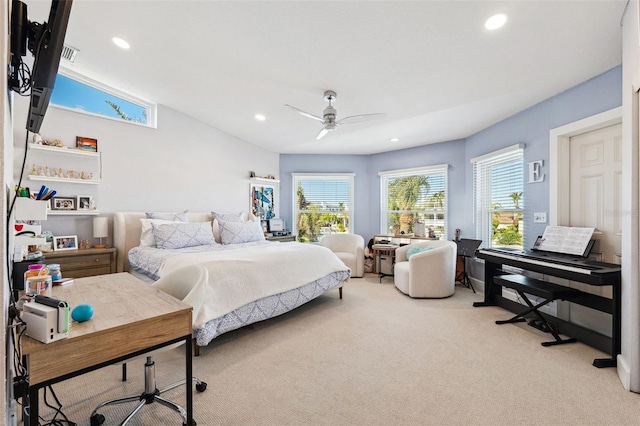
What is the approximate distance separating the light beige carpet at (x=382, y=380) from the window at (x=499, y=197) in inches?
64.2

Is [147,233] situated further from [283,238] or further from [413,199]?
[413,199]

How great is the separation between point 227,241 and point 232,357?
2132 millimetres

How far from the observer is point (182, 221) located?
4359 millimetres

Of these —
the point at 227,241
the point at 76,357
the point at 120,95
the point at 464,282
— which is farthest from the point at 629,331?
the point at 120,95

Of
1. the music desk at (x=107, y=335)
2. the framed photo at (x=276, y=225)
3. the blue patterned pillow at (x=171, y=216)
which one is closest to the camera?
the music desk at (x=107, y=335)

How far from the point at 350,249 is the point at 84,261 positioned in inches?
156

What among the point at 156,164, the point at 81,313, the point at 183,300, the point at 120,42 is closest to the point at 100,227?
the point at 156,164

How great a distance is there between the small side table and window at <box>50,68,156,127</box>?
418 centimetres

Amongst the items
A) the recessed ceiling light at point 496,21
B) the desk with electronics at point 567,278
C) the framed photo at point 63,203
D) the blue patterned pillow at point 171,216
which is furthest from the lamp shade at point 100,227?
the desk with electronics at point 567,278

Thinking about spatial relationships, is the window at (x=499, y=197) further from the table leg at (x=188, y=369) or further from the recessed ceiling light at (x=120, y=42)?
the recessed ceiling light at (x=120, y=42)

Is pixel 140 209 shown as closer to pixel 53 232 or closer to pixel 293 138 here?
pixel 53 232

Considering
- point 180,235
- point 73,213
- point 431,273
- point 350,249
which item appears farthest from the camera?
point 350,249

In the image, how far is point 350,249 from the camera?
5.58 meters

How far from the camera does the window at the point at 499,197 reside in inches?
159
